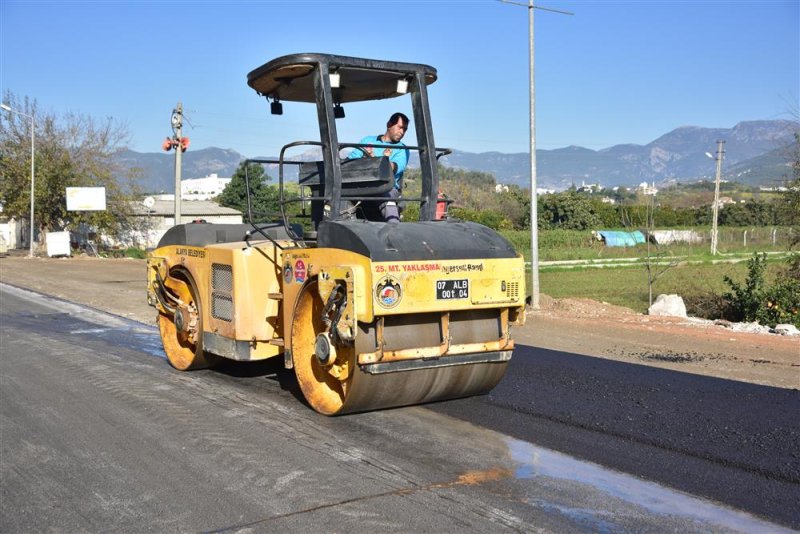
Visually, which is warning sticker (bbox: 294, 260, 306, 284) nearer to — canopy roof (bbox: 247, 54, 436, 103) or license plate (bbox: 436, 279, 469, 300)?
license plate (bbox: 436, 279, 469, 300)

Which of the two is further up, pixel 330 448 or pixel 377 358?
pixel 377 358

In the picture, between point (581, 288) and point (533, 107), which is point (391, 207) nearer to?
point (533, 107)

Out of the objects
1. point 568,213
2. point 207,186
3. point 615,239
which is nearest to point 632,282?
point 615,239

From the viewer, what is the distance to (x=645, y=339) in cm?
1174

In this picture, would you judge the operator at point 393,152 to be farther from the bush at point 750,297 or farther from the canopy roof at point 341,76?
the bush at point 750,297

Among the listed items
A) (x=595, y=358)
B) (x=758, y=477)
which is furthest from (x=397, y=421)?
(x=595, y=358)

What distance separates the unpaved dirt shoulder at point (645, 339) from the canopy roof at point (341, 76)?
4.27m

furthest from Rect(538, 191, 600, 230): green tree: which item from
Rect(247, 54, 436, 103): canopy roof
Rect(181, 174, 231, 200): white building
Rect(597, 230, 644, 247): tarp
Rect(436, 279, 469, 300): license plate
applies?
Rect(181, 174, 231, 200): white building

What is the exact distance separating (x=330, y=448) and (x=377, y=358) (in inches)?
25.8

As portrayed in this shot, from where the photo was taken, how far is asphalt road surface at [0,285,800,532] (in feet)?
14.1

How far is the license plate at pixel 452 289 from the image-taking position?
19.0ft

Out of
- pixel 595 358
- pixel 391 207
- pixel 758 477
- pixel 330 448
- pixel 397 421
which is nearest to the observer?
pixel 758 477

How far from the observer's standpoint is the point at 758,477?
4926 mm

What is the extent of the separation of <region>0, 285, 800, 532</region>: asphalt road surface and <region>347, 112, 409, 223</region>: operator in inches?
60.8
